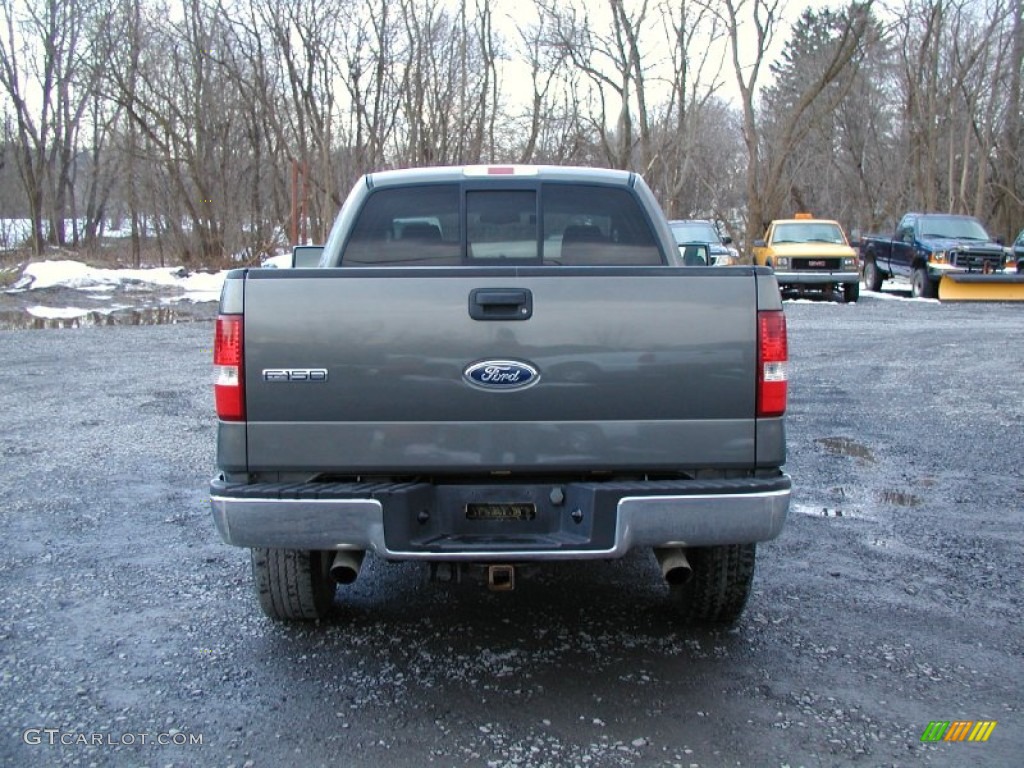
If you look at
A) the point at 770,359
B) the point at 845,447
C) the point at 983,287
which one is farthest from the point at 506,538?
the point at 983,287

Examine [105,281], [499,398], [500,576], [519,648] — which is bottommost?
[519,648]

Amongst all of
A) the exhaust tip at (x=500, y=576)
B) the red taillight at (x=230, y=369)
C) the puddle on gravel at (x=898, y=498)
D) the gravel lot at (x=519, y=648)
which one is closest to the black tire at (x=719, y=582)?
the gravel lot at (x=519, y=648)

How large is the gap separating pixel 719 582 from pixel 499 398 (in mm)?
1251

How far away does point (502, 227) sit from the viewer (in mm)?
4898

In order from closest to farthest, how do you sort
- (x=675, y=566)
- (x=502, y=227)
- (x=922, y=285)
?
(x=675, y=566)
(x=502, y=227)
(x=922, y=285)

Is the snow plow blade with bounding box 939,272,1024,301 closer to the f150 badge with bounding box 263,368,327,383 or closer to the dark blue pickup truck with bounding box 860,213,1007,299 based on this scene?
the dark blue pickup truck with bounding box 860,213,1007,299

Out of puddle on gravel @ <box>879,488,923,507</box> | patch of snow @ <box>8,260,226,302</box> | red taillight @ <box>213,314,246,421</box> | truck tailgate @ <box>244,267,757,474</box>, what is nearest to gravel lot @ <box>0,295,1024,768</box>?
puddle on gravel @ <box>879,488,923,507</box>

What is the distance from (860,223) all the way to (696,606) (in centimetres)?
4683

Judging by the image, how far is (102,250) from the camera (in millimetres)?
37312

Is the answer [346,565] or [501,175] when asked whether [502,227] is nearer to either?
[501,175]

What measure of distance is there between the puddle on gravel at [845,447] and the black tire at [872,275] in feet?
57.7

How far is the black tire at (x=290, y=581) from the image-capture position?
390cm

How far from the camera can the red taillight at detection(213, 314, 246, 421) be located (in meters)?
3.37

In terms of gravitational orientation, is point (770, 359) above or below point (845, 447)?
above
